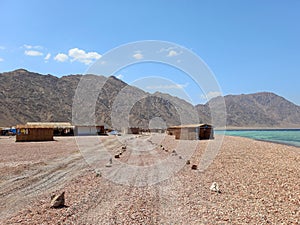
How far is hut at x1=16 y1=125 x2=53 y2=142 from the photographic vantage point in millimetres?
43156

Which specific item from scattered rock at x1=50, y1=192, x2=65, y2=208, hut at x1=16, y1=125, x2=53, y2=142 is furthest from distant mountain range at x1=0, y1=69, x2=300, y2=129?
scattered rock at x1=50, y1=192, x2=65, y2=208

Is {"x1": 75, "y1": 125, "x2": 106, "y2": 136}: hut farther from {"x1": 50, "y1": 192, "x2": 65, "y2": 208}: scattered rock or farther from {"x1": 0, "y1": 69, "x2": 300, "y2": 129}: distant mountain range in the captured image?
{"x1": 50, "y1": 192, "x2": 65, "y2": 208}: scattered rock

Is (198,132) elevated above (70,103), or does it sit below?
below

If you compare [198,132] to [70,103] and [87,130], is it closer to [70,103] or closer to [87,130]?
[87,130]

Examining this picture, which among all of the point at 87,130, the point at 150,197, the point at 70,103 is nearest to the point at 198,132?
the point at 87,130

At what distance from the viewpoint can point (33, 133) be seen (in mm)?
44594

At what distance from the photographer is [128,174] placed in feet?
44.1

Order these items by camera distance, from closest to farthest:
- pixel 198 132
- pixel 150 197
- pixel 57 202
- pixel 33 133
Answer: pixel 57 202 → pixel 150 197 → pixel 33 133 → pixel 198 132

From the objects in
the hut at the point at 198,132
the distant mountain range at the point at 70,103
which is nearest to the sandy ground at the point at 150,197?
the hut at the point at 198,132

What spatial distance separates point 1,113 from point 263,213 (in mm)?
97084

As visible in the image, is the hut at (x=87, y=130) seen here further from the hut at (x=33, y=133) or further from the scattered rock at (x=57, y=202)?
the scattered rock at (x=57, y=202)

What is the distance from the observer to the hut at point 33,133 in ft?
142

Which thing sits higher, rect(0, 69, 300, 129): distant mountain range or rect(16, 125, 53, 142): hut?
rect(0, 69, 300, 129): distant mountain range

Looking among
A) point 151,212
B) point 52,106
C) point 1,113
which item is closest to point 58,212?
point 151,212
